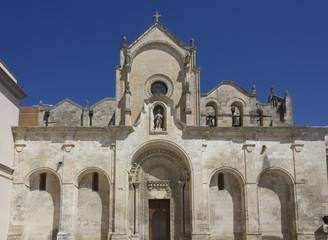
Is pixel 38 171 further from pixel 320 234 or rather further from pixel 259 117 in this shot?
pixel 259 117

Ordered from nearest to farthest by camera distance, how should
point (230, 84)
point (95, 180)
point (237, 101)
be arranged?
1. point (95, 180)
2. point (237, 101)
3. point (230, 84)

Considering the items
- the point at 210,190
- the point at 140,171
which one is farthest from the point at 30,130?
the point at 210,190

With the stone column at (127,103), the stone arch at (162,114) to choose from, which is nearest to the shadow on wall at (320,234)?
the stone arch at (162,114)

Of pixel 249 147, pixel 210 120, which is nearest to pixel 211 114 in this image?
pixel 210 120

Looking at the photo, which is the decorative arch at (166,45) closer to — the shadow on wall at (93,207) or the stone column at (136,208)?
the shadow on wall at (93,207)

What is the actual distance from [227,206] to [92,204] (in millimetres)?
7606

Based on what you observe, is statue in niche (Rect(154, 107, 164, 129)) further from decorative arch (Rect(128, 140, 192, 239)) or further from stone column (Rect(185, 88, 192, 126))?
stone column (Rect(185, 88, 192, 126))

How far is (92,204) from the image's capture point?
21.5 meters

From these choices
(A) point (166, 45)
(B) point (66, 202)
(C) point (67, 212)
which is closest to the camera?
(C) point (67, 212)

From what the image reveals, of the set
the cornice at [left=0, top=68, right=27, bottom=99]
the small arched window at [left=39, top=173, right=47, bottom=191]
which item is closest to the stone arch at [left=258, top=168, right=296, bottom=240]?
the small arched window at [left=39, top=173, right=47, bottom=191]

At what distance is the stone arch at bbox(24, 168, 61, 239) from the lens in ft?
68.6

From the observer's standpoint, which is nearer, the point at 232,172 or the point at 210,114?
the point at 232,172

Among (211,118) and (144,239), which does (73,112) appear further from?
(144,239)

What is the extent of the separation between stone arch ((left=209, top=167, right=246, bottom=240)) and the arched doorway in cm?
140
